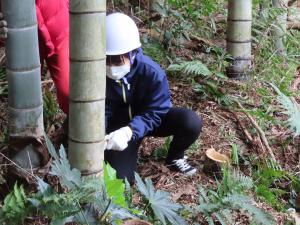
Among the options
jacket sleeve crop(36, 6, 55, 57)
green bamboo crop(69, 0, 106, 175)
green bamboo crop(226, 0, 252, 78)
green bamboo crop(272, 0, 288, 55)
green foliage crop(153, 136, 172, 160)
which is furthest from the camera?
green bamboo crop(272, 0, 288, 55)

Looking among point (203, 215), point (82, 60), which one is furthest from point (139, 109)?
point (82, 60)

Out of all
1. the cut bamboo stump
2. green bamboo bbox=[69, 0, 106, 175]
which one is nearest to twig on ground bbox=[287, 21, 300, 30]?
the cut bamboo stump

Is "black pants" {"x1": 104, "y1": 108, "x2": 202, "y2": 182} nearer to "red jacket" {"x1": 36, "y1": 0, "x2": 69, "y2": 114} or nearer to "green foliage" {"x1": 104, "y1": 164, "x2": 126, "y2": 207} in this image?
"red jacket" {"x1": 36, "y1": 0, "x2": 69, "y2": 114}

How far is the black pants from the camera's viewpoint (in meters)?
3.05

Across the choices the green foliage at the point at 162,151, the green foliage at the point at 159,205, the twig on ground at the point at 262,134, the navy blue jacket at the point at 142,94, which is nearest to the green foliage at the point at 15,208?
the green foliage at the point at 159,205

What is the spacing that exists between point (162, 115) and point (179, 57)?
167cm

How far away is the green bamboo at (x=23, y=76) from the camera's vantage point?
2.25 metres

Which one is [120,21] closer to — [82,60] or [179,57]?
[82,60]

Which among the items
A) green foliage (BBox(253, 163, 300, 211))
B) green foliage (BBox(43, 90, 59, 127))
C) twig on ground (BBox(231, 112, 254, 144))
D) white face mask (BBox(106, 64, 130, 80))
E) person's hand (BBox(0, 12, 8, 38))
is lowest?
green foliage (BBox(253, 163, 300, 211))

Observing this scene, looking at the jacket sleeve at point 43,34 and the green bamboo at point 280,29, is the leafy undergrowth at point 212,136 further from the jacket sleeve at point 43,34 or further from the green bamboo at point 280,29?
the jacket sleeve at point 43,34

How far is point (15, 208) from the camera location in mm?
2227

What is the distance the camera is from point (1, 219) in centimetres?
223

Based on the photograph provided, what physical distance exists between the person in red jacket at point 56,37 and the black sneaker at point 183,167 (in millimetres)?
753

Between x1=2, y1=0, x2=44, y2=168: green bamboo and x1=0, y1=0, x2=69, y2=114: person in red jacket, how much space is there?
0.54 meters
